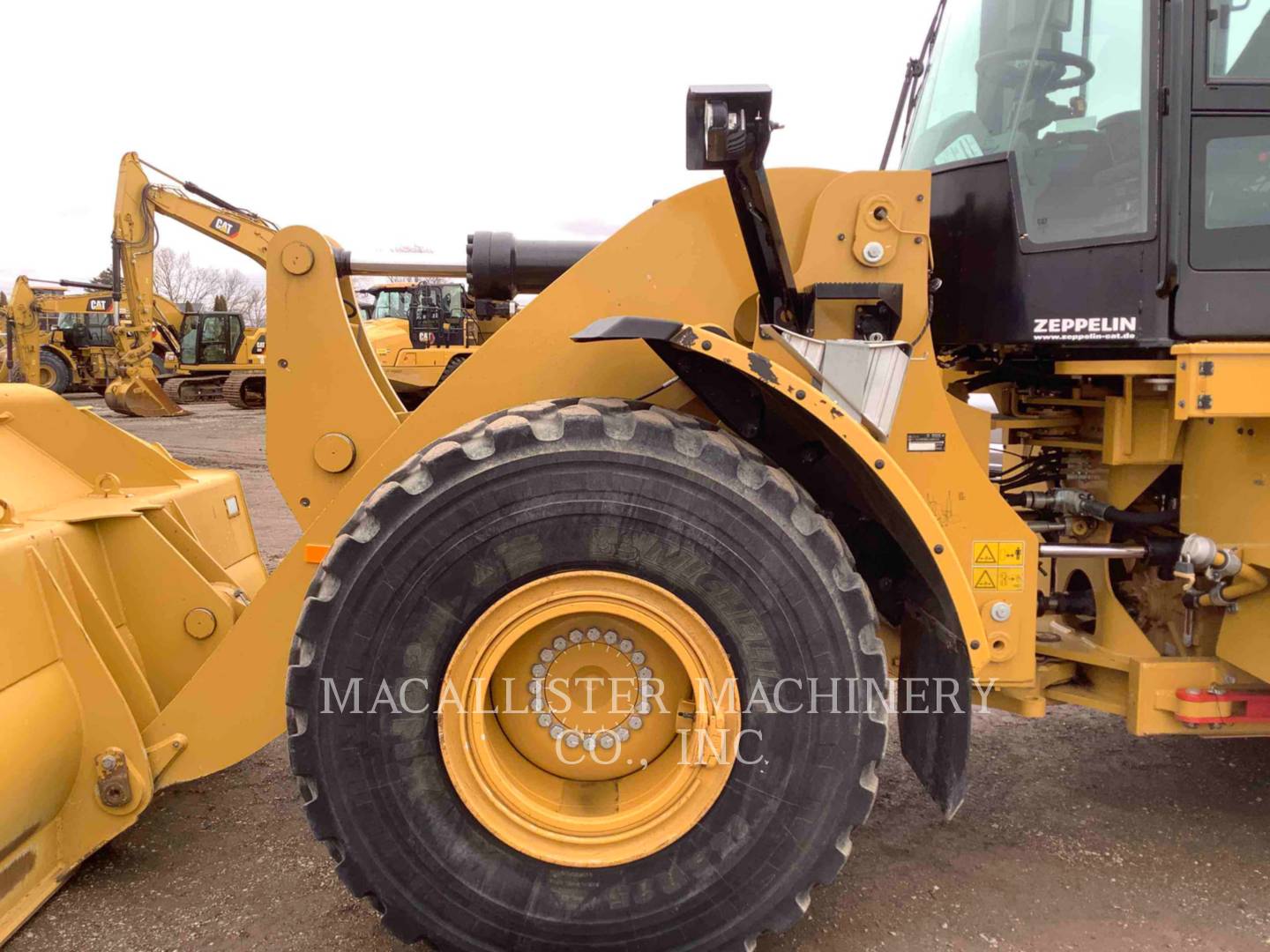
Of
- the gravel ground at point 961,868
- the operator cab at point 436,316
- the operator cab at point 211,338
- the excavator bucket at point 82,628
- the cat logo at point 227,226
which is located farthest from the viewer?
the operator cab at point 211,338

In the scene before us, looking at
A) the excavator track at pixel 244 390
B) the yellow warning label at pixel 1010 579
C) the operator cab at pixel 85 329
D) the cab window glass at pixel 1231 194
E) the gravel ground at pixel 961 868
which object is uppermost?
the operator cab at pixel 85 329

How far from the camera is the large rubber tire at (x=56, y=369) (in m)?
23.1

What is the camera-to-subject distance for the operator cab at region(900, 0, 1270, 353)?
7.68 feet

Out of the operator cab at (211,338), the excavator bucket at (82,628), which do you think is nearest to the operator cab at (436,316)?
the operator cab at (211,338)

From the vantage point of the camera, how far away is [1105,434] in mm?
2678

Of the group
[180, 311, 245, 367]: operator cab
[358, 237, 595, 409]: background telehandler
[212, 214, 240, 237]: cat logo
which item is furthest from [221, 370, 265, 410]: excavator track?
[212, 214, 240, 237]: cat logo

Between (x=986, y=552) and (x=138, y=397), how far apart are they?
19750 mm

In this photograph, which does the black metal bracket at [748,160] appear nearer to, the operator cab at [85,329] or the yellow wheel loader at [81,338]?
the yellow wheel loader at [81,338]

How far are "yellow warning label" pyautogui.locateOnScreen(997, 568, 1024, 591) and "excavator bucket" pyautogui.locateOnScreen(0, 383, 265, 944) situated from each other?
2.30 meters

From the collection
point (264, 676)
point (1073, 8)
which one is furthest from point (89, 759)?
point (1073, 8)

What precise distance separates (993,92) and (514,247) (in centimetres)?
153

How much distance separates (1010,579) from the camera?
98.0 inches

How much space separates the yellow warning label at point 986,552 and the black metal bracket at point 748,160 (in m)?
0.83

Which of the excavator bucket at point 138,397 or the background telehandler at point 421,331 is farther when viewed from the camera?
the excavator bucket at point 138,397
